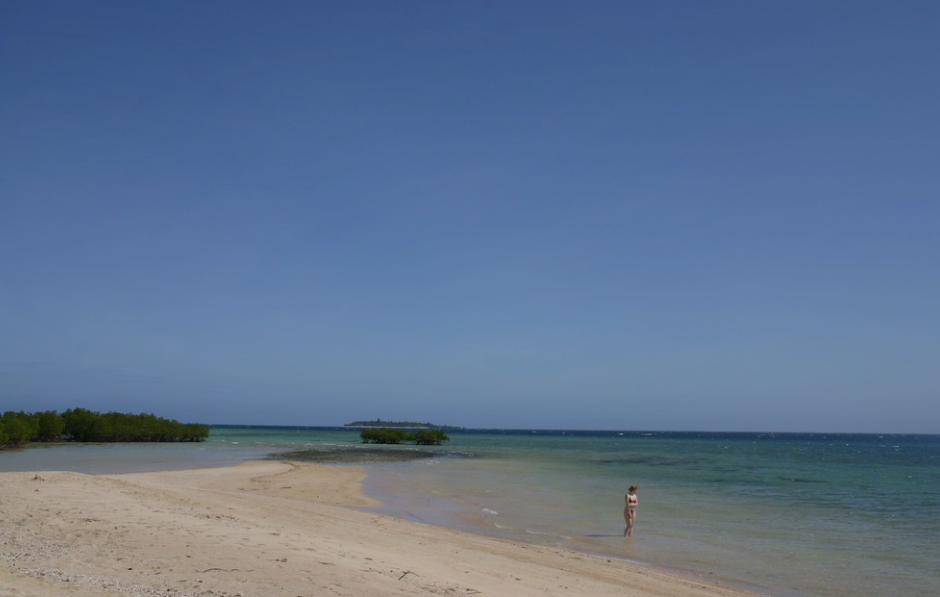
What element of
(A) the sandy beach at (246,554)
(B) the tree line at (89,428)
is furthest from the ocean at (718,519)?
(B) the tree line at (89,428)

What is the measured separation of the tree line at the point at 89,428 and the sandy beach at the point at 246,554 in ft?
139

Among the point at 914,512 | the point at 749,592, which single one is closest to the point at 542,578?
the point at 749,592

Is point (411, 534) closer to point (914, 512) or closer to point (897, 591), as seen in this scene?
point (897, 591)

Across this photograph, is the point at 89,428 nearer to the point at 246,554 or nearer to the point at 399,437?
the point at 399,437

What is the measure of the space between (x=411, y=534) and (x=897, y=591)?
32.4 ft

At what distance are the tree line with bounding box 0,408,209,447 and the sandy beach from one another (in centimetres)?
4227

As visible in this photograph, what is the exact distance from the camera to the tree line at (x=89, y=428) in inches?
2130

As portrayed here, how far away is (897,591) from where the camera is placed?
1342cm

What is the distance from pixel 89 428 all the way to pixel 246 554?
2728 inches

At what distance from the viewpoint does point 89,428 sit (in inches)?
2714

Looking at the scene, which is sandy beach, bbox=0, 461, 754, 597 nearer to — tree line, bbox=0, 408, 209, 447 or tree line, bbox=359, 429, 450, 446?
tree line, bbox=0, 408, 209, 447

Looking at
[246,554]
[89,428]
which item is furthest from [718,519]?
[89,428]

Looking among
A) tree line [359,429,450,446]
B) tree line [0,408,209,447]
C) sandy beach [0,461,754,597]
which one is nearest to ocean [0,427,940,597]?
sandy beach [0,461,754,597]

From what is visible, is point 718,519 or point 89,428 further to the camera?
point 89,428
